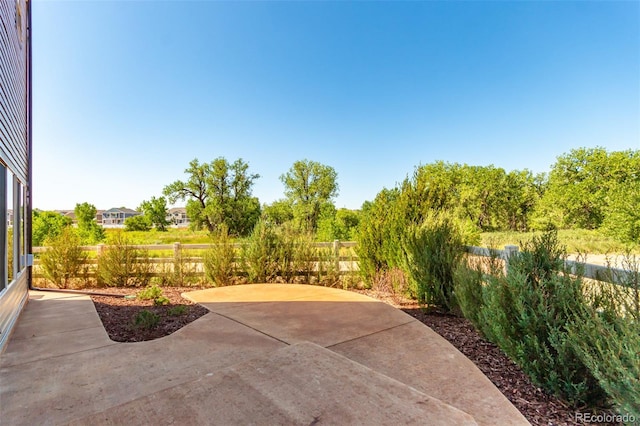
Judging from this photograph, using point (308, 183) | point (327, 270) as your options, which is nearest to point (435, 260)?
point (327, 270)

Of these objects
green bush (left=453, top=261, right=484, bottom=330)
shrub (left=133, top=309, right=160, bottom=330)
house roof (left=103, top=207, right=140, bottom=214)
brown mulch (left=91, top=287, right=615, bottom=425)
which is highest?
house roof (left=103, top=207, right=140, bottom=214)

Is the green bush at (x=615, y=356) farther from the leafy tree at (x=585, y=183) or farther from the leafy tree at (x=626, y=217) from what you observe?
the leafy tree at (x=585, y=183)

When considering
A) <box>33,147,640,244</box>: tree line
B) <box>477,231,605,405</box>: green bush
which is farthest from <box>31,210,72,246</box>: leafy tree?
<box>477,231,605,405</box>: green bush

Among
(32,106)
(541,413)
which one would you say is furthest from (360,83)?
(541,413)

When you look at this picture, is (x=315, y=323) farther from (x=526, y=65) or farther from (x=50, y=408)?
(x=526, y=65)

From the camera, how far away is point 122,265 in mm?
6473

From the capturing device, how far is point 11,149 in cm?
372

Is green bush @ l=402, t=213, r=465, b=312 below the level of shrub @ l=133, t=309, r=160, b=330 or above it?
above

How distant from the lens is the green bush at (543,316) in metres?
2.04

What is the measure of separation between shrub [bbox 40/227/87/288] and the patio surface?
102 inches

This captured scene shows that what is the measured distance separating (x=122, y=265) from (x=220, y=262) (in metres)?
2.01

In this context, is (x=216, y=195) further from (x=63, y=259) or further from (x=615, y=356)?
(x=615, y=356)

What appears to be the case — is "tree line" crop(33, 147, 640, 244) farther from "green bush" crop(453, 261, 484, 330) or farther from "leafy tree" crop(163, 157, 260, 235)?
"green bush" crop(453, 261, 484, 330)

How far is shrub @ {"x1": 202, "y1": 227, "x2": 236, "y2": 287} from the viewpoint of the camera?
6.56 m
